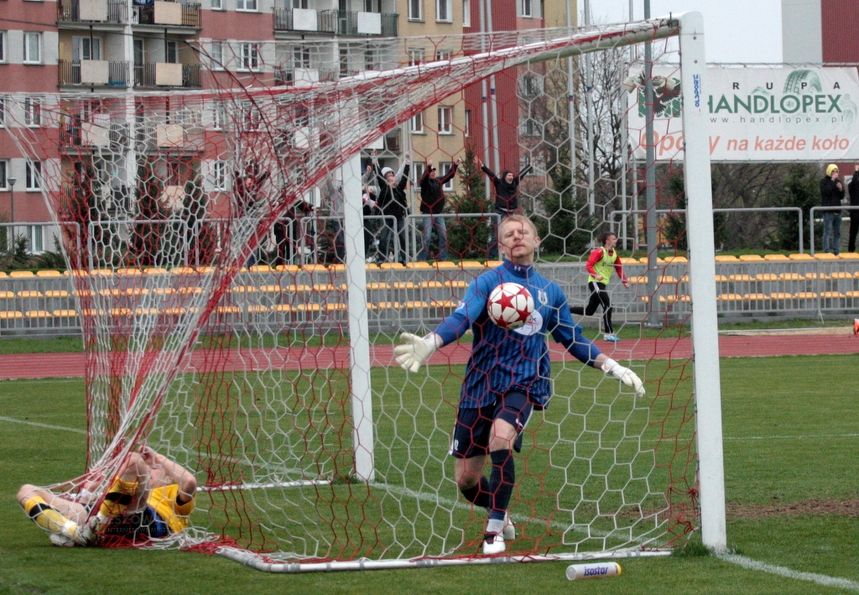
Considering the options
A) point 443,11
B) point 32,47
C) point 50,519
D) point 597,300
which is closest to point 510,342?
point 50,519

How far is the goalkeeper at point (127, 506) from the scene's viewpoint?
8.23 m

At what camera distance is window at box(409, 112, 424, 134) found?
28.3 ft

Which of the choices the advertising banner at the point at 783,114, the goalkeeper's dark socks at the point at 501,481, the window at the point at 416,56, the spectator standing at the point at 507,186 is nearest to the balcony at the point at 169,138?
the window at the point at 416,56

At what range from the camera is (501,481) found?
25.5ft

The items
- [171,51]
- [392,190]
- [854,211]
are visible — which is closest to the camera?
[392,190]

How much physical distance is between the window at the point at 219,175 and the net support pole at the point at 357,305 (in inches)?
49.0

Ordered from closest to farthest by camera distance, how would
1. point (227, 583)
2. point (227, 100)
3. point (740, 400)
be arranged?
1. point (227, 583)
2. point (227, 100)
3. point (740, 400)

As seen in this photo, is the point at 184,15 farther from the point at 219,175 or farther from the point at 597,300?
the point at 219,175

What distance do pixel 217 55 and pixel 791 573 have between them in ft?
13.2

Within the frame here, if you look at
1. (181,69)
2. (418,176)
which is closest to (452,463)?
(418,176)

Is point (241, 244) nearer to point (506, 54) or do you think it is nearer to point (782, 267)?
point (506, 54)

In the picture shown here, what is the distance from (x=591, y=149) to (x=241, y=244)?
2575 mm

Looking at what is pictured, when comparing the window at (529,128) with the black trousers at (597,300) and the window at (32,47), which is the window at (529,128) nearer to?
the black trousers at (597,300)

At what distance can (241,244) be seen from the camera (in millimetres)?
8203
